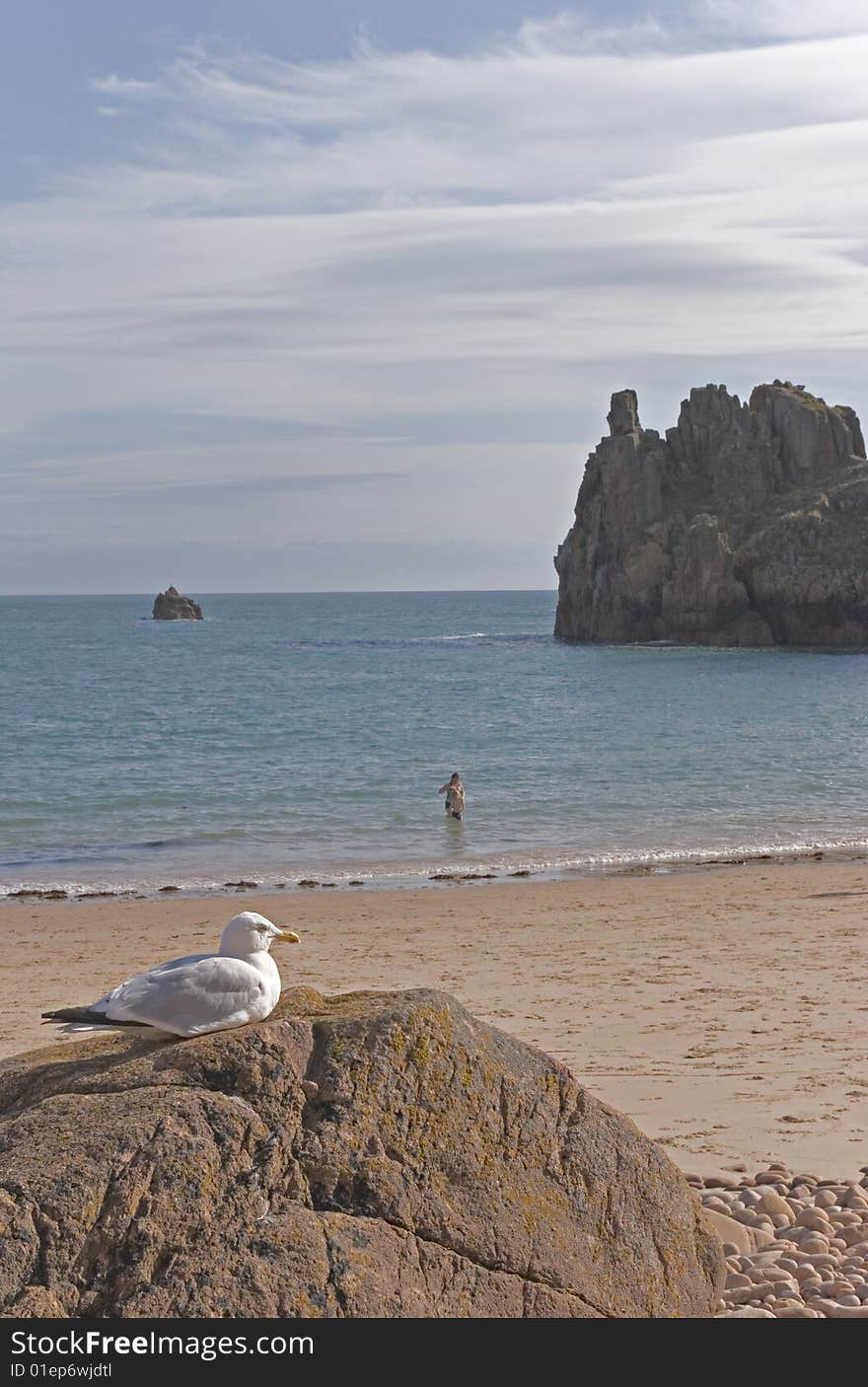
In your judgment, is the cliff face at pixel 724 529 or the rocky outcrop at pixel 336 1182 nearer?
the rocky outcrop at pixel 336 1182

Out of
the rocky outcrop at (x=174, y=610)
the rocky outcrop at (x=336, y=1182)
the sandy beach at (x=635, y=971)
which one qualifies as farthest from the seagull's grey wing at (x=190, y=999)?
the rocky outcrop at (x=174, y=610)

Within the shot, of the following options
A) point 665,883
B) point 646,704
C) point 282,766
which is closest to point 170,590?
point 646,704

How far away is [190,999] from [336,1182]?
0.83 m

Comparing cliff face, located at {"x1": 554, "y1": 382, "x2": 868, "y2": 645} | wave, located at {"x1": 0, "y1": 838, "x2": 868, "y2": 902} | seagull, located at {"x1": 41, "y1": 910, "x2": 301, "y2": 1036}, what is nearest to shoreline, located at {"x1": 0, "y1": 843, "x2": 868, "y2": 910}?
wave, located at {"x1": 0, "y1": 838, "x2": 868, "y2": 902}

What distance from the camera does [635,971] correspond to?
44.8 feet

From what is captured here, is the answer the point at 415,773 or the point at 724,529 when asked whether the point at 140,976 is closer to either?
the point at 415,773

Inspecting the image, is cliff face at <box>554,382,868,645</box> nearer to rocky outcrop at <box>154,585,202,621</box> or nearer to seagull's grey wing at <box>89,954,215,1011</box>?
rocky outcrop at <box>154,585,202,621</box>

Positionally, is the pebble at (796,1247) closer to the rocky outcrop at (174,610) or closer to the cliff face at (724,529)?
the cliff face at (724,529)

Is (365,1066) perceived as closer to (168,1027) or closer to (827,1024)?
(168,1027)

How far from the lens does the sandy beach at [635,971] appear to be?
841 centimetres

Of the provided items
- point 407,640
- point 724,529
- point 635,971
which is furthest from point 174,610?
point 635,971

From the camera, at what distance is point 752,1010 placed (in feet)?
37.9

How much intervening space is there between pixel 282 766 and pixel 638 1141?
29.4m

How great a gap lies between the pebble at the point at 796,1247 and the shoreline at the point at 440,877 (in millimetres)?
13425
